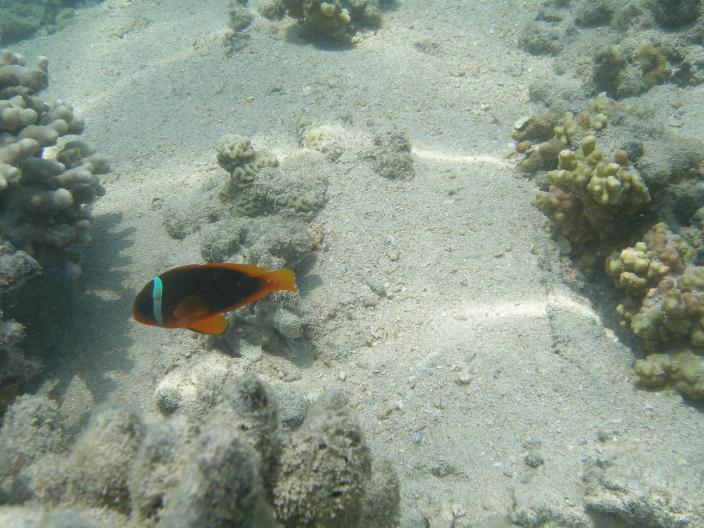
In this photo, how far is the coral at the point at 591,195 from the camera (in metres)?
3.17

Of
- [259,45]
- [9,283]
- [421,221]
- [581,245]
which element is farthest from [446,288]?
[259,45]

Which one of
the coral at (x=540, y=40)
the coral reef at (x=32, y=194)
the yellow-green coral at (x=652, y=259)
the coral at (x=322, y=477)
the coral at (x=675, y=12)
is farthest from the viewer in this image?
the coral at (x=540, y=40)

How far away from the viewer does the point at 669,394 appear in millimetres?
2869

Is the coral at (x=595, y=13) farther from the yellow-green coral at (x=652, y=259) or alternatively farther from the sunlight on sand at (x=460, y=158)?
the yellow-green coral at (x=652, y=259)

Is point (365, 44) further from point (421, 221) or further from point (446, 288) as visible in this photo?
point (446, 288)

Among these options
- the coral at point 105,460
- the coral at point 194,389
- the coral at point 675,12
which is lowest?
the coral at point 194,389

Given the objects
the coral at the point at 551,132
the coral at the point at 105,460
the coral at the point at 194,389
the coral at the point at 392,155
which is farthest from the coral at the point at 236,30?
the coral at the point at 105,460

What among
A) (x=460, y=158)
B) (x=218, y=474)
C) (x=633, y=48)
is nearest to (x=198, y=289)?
(x=218, y=474)

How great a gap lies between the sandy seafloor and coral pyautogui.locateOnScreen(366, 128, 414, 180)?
95mm

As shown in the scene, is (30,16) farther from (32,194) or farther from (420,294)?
(420,294)

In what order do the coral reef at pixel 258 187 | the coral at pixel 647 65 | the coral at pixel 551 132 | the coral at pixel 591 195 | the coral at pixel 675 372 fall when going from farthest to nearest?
the coral at pixel 647 65, the coral reef at pixel 258 187, the coral at pixel 551 132, the coral at pixel 591 195, the coral at pixel 675 372

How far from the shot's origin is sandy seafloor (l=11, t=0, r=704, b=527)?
265 cm

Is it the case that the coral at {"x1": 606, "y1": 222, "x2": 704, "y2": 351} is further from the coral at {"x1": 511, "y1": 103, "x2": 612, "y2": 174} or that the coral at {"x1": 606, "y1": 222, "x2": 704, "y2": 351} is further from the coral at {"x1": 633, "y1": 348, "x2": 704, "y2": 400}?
the coral at {"x1": 511, "y1": 103, "x2": 612, "y2": 174}

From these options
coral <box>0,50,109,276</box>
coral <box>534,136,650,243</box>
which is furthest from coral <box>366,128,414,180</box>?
coral <box>0,50,109,276</box>
